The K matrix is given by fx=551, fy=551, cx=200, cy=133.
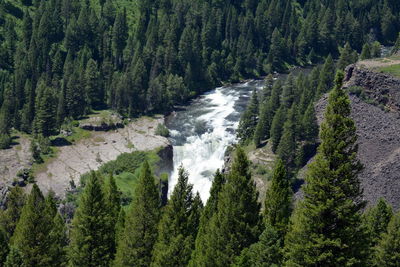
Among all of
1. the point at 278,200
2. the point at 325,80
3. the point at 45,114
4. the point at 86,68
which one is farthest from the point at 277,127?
the point at 86,68

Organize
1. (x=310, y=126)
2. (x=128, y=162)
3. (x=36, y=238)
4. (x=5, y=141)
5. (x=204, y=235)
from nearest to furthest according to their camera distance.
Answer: (x=204, y=235), (x=36, y=238), (x=310, y=126), (x=128, y=162), (x=5, y=141)

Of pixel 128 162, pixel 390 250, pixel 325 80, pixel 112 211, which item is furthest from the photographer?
pixel 325 80

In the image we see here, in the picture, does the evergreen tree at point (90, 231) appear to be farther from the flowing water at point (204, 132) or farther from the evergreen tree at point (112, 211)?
the flowing water at point (204, 132)

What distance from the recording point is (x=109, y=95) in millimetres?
165625

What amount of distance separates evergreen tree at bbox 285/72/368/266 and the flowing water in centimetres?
7916

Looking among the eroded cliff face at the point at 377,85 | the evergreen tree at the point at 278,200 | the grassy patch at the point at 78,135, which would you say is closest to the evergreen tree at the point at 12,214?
the evergreen tree at the point at 278,200

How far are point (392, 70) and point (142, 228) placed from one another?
76119 mm

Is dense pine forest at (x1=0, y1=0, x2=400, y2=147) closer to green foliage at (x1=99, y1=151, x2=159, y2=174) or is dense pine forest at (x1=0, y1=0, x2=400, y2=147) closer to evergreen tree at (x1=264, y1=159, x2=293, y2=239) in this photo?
green foliage at (x1=99, y1=151, x2=159, y2=174)

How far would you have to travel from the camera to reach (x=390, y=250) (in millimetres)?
55844

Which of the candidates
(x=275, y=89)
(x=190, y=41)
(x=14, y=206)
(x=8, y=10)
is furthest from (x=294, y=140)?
(x=8, y=10)

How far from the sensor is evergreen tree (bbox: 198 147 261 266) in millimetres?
53656

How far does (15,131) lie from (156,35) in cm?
6528

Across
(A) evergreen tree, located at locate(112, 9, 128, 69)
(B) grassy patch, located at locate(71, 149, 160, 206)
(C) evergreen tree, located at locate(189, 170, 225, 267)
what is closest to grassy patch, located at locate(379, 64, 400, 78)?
(B) grassy patch, located at locate(71, 149, 160, 206)

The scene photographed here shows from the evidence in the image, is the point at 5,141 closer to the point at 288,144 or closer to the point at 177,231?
the point at 288,144
